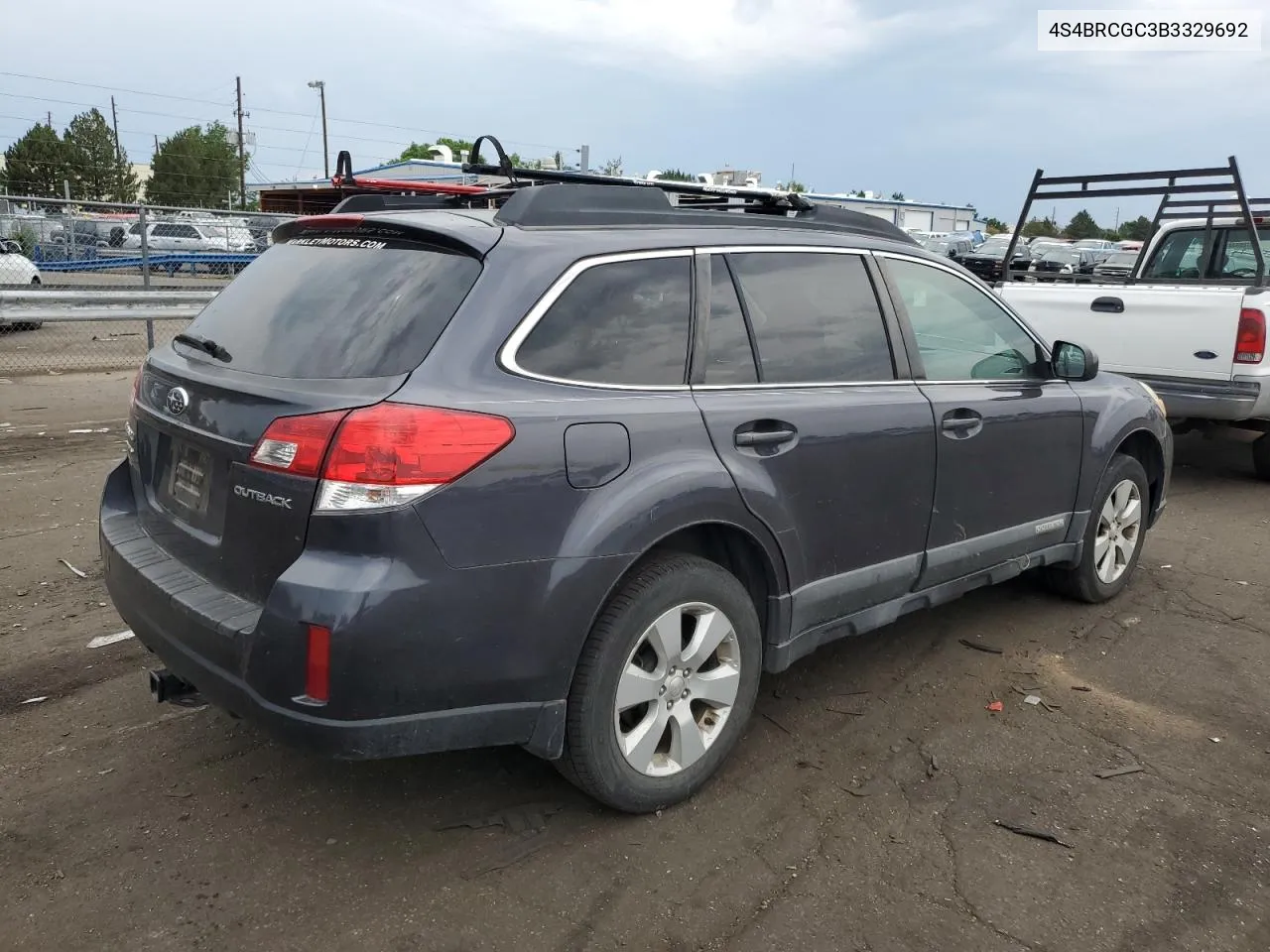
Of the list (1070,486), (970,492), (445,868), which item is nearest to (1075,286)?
(1070,486)

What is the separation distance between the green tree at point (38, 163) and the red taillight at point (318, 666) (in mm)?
57751

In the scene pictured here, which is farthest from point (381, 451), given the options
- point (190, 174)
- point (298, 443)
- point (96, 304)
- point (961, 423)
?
point (190, 174)

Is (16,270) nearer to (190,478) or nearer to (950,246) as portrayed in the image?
(190,478)

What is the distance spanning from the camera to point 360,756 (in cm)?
253

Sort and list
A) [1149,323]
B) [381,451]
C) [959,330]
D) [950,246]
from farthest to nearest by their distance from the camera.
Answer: [950,246] < [1149,323] < [959,330] < [381,451]

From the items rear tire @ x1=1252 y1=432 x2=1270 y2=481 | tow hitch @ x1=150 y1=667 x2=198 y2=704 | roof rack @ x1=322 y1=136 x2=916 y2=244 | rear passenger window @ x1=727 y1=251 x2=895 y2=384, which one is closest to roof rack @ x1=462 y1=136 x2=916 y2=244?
roof rack @ x1=322 y1=136 x2=916 y2=244

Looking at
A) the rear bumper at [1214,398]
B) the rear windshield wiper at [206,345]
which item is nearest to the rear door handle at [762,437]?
the rear windshield wiper at [206,345]

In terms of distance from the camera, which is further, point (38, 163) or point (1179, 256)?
point (38, 163)

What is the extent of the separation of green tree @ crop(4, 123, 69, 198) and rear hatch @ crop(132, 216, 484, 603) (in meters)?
56.8

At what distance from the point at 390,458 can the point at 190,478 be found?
32.0 inches

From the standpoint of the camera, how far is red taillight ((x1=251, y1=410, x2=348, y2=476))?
2488mm

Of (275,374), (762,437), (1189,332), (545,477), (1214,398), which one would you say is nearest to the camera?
(545,477)

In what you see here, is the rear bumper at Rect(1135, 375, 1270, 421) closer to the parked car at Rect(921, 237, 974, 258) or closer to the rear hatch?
the rear hatch

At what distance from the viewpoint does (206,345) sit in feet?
10.2
